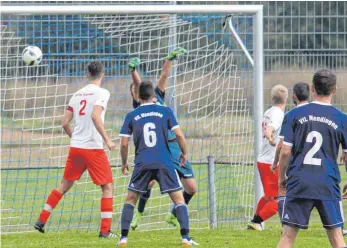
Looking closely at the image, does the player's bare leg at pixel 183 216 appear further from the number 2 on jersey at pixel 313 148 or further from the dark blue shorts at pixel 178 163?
the number 2 on jersey at pixel 313 148

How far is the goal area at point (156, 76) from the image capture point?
12.6 meters

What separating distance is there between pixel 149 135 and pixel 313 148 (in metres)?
2.47

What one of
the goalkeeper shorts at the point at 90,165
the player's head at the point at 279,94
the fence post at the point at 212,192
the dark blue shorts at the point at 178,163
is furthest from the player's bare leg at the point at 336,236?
the fence post at the point at 212,192

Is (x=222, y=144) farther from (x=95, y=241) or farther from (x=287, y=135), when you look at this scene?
(x=287, y=135)

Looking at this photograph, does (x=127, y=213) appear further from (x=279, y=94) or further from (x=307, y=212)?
(x=307, y=212)

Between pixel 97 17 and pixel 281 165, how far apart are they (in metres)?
5.15

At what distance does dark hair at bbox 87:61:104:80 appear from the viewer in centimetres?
1075

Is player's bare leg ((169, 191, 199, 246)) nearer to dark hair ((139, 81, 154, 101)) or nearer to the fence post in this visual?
dark hair ((139, 81, 154, 101))

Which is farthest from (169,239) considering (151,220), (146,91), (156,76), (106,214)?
(156,76)

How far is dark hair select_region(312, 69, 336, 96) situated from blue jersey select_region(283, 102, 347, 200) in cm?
10

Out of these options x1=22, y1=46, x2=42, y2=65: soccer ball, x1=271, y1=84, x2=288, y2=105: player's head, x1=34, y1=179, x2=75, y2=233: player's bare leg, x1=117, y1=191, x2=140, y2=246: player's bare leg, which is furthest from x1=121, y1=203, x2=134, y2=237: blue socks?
x1=22, y1=46, x2=42, y2=65: soccer ball

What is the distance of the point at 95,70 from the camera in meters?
10.8

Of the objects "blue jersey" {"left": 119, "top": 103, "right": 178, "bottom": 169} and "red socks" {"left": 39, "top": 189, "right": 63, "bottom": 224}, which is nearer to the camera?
"blue jersey" {"left": 119, "top": 103, "right": 178, "bottom": 169}

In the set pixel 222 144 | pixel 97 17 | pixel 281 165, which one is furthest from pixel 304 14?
pixel 281 165
